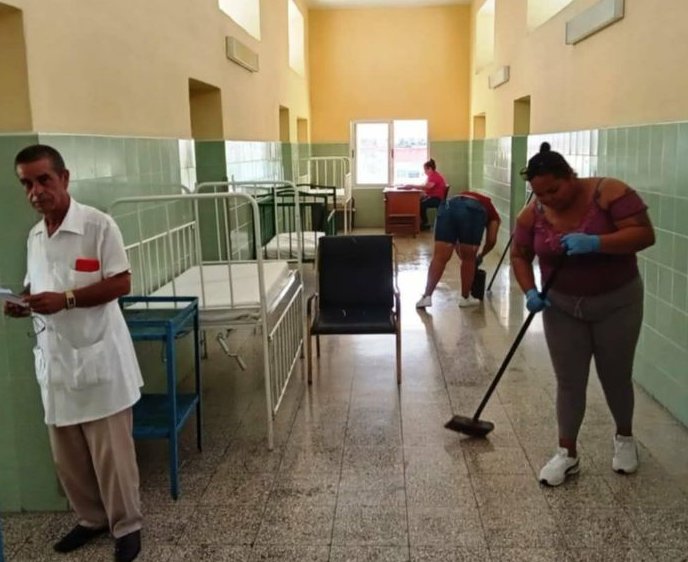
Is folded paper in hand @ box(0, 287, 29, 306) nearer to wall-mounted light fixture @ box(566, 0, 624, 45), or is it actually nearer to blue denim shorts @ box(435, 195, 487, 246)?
wall-mounted light fixture @ box(566, 0, 624, 45)

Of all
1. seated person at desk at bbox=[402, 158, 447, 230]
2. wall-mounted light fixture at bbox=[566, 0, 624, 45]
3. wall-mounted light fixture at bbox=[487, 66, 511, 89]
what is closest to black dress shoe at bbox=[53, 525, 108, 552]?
wall-mounted light fixture at bbox=[566, 0, 624, 45]

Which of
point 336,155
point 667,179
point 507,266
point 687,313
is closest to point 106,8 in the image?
point 667,179

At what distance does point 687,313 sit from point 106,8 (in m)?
2.91

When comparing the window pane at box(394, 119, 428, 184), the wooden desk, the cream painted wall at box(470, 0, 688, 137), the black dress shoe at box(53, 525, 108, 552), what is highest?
the cream painted wall at box(470, 0, 688, 137)

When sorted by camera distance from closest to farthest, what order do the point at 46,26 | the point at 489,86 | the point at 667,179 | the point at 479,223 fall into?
1. the point at 46,26
2. the point at 667,179
3. the point at 479,223
4. the point at 489,86

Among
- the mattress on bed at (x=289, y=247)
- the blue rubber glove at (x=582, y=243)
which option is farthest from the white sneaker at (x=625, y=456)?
the mattress on bed at (x=289, y=247)

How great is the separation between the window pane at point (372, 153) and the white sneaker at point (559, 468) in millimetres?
8971

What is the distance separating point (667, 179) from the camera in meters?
3.45

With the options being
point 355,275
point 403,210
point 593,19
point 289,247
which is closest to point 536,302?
point 355,275

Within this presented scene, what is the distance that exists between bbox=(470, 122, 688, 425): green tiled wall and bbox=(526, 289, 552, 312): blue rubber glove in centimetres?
98

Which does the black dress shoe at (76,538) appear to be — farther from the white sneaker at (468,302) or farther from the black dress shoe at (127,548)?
the white sneaker at (468,302)

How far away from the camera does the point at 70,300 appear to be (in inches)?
82.6

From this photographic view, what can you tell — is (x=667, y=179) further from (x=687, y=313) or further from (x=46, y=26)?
(x=46, y=26)

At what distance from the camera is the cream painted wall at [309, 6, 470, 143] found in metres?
10.8
